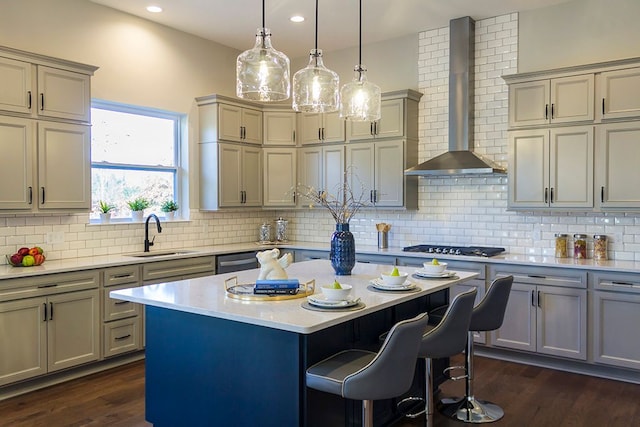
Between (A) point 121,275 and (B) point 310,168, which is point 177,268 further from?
(B) point 310,168

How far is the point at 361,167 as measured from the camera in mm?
6152

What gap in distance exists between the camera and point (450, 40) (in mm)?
5711

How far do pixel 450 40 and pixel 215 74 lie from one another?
285 centimetres

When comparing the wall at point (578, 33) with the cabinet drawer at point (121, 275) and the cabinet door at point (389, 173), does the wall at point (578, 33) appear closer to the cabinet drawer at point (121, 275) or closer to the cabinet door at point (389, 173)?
the cabinet door at point (389, 173)

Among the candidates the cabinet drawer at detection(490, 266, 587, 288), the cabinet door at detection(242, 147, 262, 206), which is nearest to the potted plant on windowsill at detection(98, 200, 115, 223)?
the cabinet door at detection(242, 147, 262, 206)

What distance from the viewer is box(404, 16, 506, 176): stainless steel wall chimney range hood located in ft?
18.2

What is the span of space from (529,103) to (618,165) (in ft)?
3.20

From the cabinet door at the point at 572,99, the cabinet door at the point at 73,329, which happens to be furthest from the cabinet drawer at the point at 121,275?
the cabinet door at the point at 572,99

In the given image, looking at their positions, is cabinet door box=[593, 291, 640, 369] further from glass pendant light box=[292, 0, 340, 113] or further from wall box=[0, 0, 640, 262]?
glass pendant light box=[292, 0, 340, 113]

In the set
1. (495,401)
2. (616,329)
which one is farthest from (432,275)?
(616,329)

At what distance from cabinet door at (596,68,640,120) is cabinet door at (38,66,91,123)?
4559 mm

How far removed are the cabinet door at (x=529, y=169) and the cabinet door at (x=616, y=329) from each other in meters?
1.05

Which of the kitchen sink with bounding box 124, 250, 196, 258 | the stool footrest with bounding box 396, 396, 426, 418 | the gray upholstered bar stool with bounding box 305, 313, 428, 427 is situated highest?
the kitchen sink with bounding box 124, 250, 196, 258

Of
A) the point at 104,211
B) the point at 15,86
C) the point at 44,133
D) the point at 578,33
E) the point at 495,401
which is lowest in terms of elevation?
the point at 495,401
